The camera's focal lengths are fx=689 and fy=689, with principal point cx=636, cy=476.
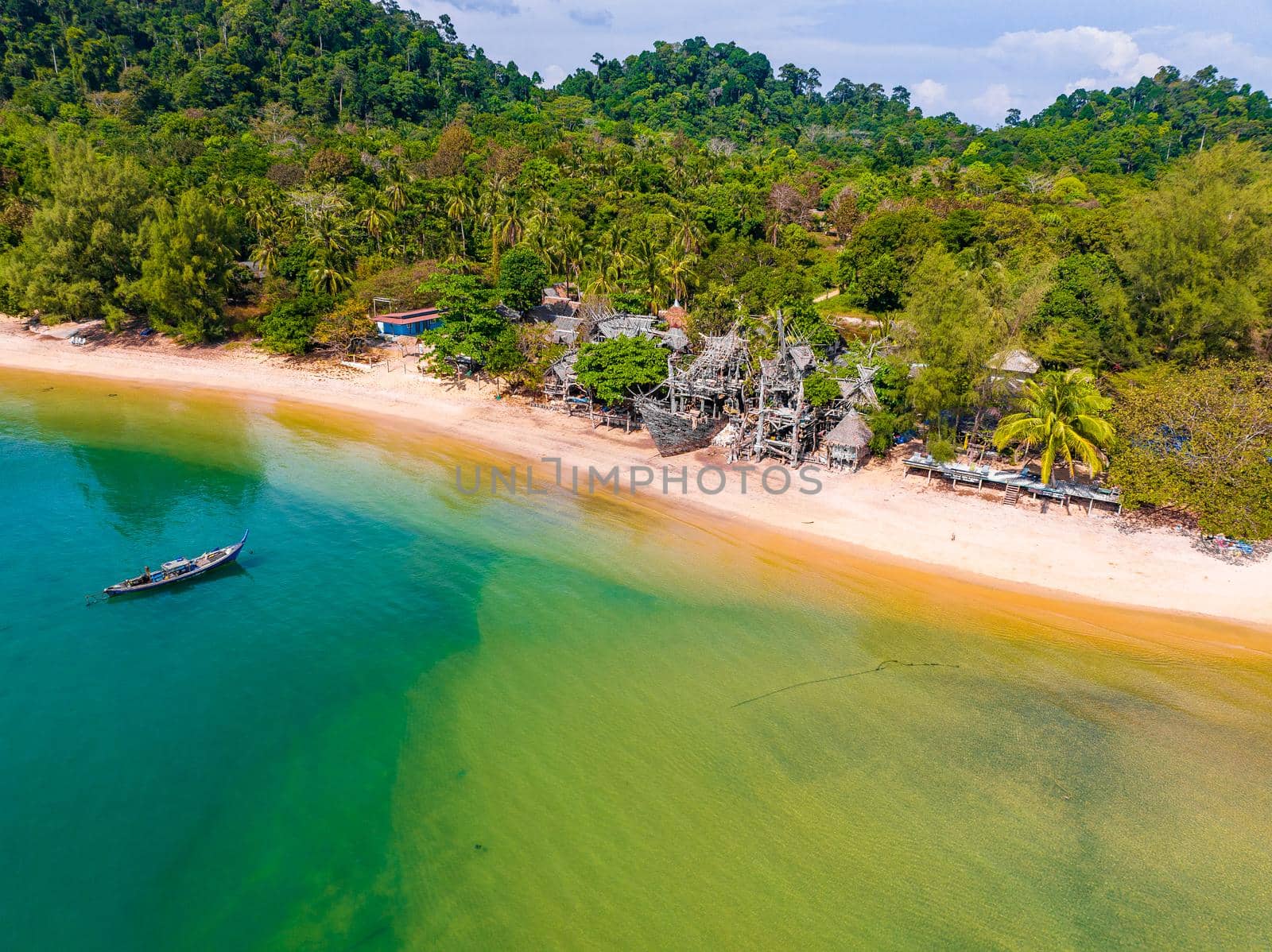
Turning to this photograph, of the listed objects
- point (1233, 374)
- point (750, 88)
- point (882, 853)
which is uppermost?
point (750, 88)

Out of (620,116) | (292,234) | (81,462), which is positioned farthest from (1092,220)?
(620,116)

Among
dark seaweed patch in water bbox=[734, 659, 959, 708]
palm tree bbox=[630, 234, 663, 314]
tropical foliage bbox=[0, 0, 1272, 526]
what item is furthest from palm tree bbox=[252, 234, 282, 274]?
dark seaweed patch in water bbox=[734, 659, 959, 708]

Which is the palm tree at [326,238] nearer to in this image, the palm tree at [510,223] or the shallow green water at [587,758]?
the palm tree at [510,223]

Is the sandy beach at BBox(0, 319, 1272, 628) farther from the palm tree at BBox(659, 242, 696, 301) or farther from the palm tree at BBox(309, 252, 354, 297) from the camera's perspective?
the palm tree at BBox(659, 242, 696, 301)

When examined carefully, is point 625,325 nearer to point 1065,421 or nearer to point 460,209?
point 1065,421

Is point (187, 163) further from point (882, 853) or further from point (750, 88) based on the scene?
point (750, 88)

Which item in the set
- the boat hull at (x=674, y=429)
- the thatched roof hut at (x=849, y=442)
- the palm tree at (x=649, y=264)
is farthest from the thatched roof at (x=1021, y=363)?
the palm tree at (x=649, y=264)

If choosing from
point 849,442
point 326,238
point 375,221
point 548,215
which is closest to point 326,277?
point 326,238
